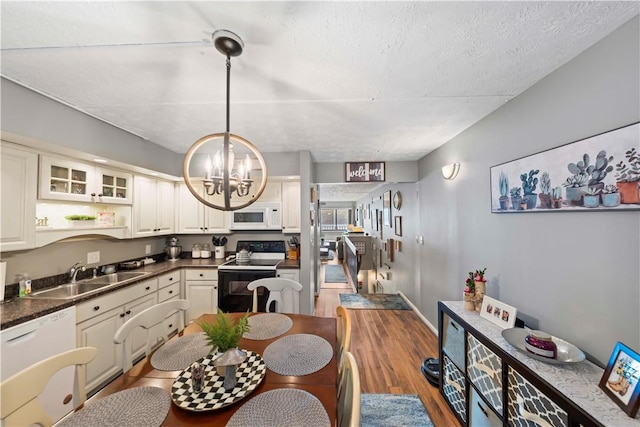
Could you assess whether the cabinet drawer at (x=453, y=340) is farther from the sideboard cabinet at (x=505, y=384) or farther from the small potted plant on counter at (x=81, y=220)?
the small potted plant on counter at (x=81, y=220)

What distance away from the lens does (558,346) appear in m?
1.39

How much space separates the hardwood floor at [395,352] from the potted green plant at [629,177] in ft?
6.27

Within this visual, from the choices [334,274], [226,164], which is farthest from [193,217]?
[334,274]

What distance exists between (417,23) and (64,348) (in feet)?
10.4

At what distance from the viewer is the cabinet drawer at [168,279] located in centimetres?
286

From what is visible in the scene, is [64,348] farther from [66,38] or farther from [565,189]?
[565,189]

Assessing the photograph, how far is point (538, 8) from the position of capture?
105cm

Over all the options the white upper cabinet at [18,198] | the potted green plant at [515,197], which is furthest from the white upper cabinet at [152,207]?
the potted green plant at [515,197]

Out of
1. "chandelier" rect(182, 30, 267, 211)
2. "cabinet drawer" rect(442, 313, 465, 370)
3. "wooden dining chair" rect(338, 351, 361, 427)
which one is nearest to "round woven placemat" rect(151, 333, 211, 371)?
"wooden dining chair" rect(338, 351, 361, 427)

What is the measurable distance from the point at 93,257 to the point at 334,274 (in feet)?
17.7

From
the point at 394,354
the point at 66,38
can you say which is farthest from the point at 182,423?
the point at 394,354

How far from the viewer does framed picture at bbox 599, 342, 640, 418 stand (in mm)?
934

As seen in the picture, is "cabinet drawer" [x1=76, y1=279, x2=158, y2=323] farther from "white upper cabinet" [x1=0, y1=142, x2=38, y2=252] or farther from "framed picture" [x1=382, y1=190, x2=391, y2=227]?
"framed picture" [x1=382, y1=190, x2=391, y2=227]

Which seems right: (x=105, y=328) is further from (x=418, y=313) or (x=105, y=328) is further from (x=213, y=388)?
(x=418, y=313)
